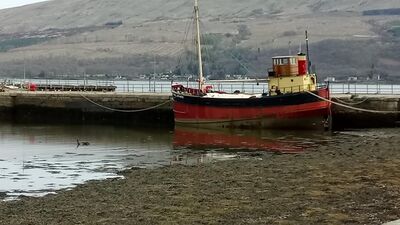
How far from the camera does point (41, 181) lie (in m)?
22.5

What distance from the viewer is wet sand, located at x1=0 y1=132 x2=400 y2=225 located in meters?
14.8

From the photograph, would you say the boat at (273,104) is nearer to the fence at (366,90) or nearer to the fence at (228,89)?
the fence at (228,89)

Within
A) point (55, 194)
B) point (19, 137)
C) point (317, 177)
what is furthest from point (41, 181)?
point (19, 137)

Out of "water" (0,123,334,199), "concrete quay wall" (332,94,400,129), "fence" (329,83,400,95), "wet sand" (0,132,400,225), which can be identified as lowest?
"water" (0,123,334,199)

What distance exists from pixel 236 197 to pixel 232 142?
18899mm

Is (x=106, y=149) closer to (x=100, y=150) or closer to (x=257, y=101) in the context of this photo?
(x=100, y=150)

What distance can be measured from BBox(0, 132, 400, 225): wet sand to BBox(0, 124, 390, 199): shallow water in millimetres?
2247

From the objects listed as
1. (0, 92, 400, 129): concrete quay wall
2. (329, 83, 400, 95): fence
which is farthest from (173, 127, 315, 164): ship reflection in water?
(329, 83, 400, 95): fence

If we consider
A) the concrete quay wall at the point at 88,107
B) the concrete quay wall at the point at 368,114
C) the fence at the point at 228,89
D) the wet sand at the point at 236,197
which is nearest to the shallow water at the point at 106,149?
the wet sand at the point at 236,197

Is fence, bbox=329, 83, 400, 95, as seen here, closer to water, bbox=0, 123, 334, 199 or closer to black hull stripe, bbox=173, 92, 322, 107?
black hull stripe, bbox=173, 92, 322, 107

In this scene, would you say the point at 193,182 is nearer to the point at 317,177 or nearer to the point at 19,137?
the point at 317,177

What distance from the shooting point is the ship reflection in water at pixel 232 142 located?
30828mm

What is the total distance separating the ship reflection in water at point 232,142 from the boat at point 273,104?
4.83ft

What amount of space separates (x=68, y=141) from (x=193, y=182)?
19.1m
